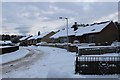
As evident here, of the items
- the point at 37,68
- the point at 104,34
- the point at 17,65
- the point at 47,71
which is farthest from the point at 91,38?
the point at 47,71

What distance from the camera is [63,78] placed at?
393 inches

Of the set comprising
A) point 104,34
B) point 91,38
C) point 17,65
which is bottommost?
point 17,65

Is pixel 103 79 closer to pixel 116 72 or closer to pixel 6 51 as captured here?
pixel 116 72

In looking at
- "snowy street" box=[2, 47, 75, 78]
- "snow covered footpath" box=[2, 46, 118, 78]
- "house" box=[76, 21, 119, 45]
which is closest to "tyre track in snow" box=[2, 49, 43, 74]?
"snowy street" box=[2, 47, 75, 78]

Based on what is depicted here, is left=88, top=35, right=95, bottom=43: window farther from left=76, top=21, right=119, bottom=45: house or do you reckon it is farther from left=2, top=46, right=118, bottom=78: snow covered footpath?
left=2, top=46, right=118, bottom=78: snow covered footpath

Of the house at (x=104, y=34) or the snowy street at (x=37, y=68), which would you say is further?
the house at (x=104, y=34)

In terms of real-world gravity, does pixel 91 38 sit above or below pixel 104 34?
below

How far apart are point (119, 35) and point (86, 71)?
40151 millimetres

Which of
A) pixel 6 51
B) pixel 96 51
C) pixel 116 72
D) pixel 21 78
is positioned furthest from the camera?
pixel 6 51

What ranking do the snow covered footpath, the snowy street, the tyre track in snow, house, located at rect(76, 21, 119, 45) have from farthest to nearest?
house, located at rect(76, 21, 119, 45)
the tyre track in snow
the snowy street
the snow covered footpath

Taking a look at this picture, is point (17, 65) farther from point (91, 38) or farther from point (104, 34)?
point (91, 38)

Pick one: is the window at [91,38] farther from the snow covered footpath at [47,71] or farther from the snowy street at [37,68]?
the snow covered footpath at [47,71]

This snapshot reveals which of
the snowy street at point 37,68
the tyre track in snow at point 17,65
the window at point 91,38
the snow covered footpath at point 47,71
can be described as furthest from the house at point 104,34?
the snow covered footpath at point 47,71

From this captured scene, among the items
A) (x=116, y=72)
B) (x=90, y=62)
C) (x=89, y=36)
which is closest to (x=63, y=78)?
(x=90, y=62)
